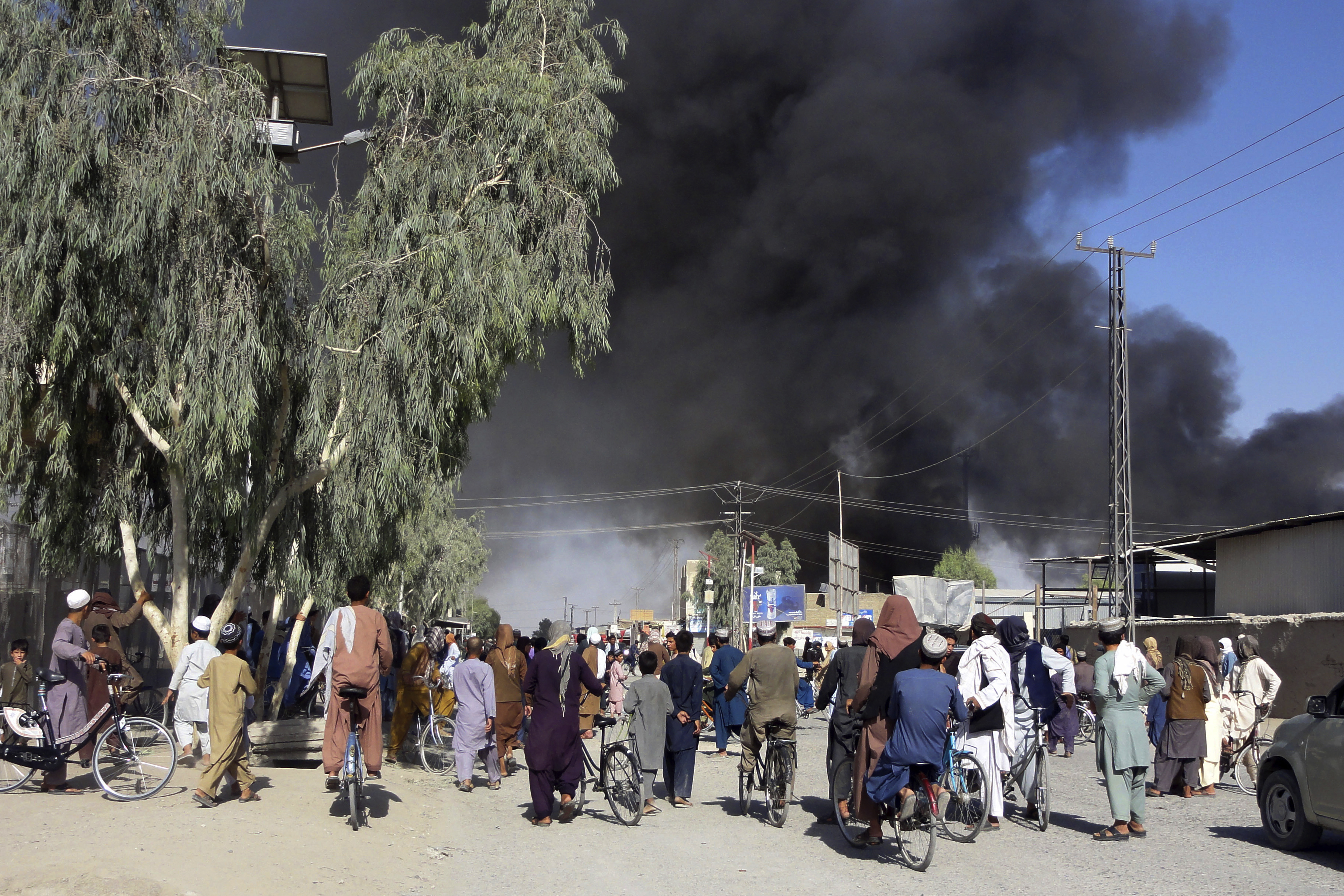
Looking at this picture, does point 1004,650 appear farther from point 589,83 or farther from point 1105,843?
point 589,83

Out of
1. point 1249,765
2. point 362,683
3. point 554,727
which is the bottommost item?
point 1249,765

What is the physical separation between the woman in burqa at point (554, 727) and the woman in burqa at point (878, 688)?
2.27 metres

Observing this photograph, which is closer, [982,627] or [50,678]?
[50,678]

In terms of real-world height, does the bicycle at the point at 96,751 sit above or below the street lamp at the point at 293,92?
below

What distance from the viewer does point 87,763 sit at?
9.26 meters

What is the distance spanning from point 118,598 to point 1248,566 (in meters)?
28.0

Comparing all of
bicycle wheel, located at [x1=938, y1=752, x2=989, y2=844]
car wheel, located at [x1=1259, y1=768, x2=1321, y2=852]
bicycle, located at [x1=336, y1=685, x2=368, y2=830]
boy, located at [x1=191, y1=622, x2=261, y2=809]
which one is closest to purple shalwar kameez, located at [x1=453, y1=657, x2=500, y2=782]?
boy, located at [x1=191, y1=622, x2=261, y2=809]

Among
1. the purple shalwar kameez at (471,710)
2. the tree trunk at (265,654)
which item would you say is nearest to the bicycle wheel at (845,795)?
the purple shalwar kameez at (471,710)

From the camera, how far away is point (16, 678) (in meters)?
9.20

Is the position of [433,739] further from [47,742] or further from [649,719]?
[47,742]

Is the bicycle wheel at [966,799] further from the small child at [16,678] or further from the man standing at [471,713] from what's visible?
the small child at [16,678]

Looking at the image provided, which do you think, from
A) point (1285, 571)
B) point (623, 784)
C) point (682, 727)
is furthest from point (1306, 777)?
point (1285, 571)

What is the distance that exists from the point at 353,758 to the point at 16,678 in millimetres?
3447

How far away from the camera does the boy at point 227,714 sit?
841 centimetres
